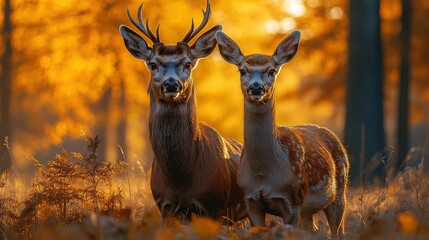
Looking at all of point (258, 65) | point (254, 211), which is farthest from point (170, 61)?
point (254, 211)

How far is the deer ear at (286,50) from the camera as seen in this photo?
8.00 metres

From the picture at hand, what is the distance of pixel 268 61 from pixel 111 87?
13.4m

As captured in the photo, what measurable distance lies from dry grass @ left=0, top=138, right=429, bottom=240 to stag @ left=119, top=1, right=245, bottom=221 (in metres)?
0.27

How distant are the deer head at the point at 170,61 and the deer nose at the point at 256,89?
70 centimetres

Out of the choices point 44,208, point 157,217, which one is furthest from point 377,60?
point 157,217

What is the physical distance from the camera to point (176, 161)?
7.89 metres

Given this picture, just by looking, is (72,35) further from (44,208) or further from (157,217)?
(157,217)

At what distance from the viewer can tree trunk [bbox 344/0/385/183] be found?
14.7m

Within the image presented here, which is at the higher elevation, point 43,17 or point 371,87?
point 43,17

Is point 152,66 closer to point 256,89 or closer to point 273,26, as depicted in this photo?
point 256,89

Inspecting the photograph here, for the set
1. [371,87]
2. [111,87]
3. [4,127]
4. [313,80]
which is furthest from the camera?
[313,80]

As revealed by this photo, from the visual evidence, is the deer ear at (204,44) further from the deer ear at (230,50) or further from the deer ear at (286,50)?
the deer ear at (286,50)

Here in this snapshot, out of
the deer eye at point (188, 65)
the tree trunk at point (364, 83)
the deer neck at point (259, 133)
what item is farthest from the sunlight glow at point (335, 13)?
the deer neck at point (259, 133)

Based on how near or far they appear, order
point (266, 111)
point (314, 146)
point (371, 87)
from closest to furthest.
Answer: point (266, 111), point (314, 146), point (371, 87)
